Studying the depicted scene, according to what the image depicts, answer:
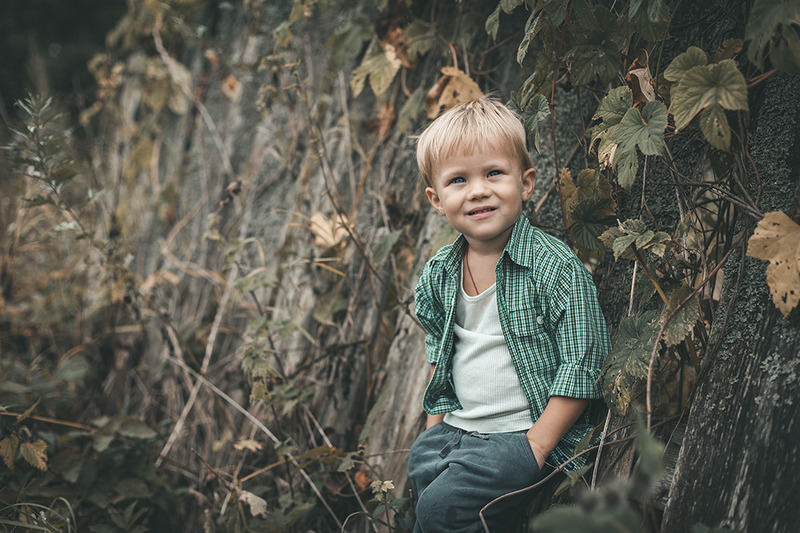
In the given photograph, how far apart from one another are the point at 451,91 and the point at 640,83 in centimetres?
67

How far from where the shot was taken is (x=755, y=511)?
104cm

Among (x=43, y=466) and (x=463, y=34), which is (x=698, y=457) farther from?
(x=43, y=466)

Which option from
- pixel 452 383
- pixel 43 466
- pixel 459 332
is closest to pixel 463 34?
pixel 459 332

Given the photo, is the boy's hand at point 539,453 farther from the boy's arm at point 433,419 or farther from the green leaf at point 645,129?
the green leaf at point 645,129

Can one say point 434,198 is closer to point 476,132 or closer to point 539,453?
point 476,132

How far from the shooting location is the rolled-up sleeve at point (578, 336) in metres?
1.29

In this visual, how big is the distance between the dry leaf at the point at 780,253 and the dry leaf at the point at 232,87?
2691mm

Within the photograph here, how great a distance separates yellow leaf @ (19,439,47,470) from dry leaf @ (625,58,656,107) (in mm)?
1990

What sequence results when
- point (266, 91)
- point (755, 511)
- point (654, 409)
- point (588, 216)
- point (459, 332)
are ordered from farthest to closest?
1. point (266, 91)
2. point (459, 332)
3. point (588, 216)
4. point (654, 409)
5. point (755, 511)

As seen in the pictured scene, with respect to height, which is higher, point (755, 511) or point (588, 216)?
point (588, 216)

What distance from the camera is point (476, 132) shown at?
138 cm

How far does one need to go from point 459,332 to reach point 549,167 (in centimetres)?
58

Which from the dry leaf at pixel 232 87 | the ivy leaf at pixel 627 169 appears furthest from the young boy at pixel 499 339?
the dry leaf at pixel 232 87

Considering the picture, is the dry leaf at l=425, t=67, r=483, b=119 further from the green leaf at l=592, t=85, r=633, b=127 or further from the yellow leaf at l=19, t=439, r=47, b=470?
the yellow leaf at l=19, t=439, r=47, b=470
